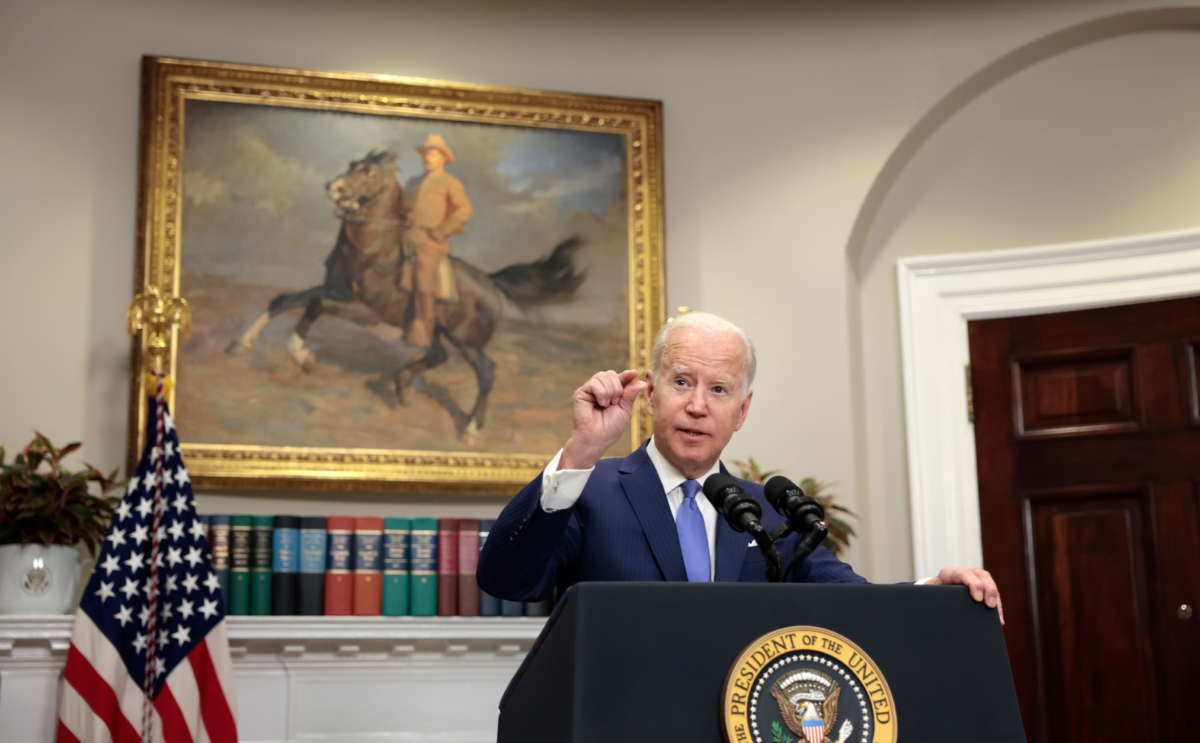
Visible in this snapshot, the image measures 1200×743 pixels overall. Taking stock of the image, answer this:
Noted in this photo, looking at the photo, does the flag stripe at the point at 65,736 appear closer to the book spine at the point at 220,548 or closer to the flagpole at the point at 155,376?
the flagpole at the point at 155,376

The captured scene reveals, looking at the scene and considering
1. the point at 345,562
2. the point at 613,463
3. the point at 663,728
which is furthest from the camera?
the point at 345,562

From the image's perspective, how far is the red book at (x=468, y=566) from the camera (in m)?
4.23

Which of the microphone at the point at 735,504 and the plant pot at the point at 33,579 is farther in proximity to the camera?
the plant pot at the point at 33,579

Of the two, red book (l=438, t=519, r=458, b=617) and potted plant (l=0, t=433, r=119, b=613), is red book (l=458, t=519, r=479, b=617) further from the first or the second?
potted plant (l=0, t=433, r=119, b=613)

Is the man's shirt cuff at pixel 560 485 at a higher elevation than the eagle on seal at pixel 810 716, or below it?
higher

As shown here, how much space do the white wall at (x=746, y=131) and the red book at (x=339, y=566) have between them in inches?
11.2

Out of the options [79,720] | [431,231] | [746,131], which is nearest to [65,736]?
[79,720]

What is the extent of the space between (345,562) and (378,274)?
1.08 metres

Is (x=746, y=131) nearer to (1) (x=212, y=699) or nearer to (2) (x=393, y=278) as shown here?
(2) (x=393, y=278)

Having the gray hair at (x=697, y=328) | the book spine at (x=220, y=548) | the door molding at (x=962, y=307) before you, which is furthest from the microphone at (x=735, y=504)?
the door molding at (x=962, y=307)

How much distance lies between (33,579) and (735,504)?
9.04ft

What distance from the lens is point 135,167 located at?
4.56 m

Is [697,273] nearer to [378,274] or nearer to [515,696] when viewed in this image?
[378,274]

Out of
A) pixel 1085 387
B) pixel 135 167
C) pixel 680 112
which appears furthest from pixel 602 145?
pixel 1085 387
